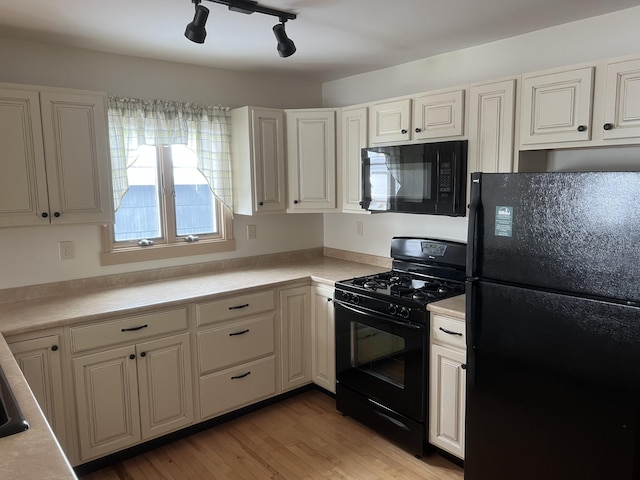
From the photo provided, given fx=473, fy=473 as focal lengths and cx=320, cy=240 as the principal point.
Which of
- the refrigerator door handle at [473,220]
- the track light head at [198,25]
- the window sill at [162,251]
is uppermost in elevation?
the track light head at [198,25]

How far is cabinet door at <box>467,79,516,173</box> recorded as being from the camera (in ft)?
8.02

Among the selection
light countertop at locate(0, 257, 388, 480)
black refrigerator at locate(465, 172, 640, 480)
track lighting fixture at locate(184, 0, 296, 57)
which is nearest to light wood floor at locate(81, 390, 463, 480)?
black refrigerator at locate(465, 172, 640, 480)

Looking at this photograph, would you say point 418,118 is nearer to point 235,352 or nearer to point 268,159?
point 268,159

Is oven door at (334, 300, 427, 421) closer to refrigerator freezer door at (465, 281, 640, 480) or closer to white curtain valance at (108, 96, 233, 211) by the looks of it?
refrigerator freezer door at (465, 281, 640, 480)

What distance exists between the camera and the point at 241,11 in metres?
2.14

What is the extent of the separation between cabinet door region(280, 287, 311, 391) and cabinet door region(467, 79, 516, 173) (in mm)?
1443

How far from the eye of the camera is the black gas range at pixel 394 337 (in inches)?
103

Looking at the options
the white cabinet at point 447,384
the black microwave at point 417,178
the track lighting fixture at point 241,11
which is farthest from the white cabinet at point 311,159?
the white cabinet at point 447,384

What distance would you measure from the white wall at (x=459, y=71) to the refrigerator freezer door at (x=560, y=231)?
732 millimetres

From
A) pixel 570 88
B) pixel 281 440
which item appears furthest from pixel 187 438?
pixel 570 88

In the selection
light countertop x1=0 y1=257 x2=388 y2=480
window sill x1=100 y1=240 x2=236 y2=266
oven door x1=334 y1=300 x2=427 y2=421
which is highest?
window sill x1=100 y1=240 x2=236 y2=266

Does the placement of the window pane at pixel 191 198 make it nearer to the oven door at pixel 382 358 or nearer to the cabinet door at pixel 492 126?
the oven door at pixel 382 358

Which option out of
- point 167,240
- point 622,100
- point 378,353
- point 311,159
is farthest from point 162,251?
point 622,100

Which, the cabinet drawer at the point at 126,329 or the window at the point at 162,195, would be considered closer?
the cabinet drawer at the point at 126,329
